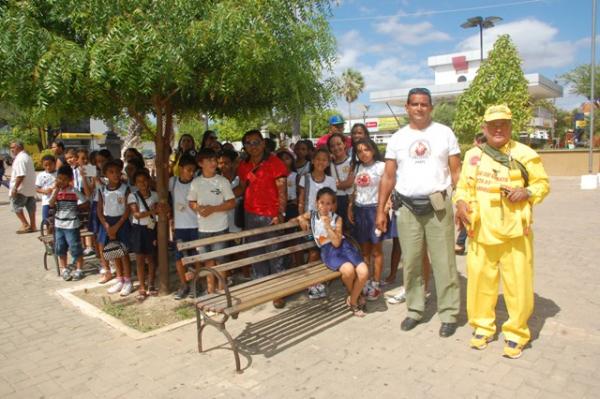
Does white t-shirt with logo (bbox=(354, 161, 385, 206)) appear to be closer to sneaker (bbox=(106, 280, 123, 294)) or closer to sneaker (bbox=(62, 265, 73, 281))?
sneaker (bbox=(106, 280, 123, 294))

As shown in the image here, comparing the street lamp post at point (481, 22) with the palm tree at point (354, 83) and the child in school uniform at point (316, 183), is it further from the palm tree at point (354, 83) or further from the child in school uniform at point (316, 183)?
the child in school uniform at point (316, 183)

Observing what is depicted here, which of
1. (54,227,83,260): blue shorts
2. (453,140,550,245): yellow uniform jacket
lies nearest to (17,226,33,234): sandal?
(54,227,83,260): blue shorts

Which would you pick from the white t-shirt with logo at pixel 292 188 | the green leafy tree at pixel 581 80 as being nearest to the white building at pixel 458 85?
the green leafy tree at pixel 581 80

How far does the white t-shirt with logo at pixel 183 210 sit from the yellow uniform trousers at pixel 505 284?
9.97ft

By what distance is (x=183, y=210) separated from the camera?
539 centimetres

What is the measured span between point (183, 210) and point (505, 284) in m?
3.44

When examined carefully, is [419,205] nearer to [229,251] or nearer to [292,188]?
[229,251]

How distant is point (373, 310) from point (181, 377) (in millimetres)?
2139

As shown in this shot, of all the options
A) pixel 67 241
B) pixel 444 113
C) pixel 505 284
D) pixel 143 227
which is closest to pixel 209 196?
pixel 143 227

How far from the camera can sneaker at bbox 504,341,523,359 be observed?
3.71m

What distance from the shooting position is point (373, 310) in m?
4.90

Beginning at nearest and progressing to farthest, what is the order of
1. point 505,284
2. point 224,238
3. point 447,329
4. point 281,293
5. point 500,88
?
point 505,284, point 281,293, point 447,329, point 224,238, point 500,88

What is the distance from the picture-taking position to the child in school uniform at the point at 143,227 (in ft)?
17.9

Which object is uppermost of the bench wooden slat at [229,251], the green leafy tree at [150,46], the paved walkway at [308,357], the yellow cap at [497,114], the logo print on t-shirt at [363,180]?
the green leafy tree at [150,46]
